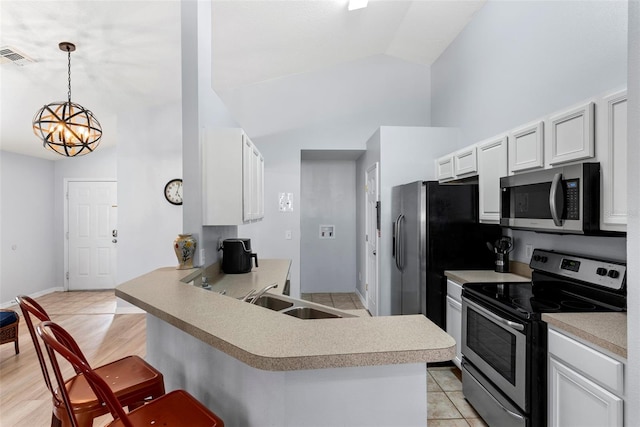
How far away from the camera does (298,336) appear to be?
1093mm

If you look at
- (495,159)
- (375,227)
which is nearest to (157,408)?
(495,159)

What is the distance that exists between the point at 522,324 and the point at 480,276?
3.06 ft

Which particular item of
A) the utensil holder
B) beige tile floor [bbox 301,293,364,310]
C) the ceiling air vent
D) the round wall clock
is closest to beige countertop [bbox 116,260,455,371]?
the utensil holder

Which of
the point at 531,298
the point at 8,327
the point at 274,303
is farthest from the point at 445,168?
the point at 8,327

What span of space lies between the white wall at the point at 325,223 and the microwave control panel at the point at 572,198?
4.04 m

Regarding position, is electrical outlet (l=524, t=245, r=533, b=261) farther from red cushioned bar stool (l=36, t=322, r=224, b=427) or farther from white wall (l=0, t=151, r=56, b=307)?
white wall (l=0, t=151, r=56, b=307)

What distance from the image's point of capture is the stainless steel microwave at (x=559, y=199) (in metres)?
1.73

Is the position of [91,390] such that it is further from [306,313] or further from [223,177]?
[223,177]

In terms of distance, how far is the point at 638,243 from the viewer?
44.0 inches

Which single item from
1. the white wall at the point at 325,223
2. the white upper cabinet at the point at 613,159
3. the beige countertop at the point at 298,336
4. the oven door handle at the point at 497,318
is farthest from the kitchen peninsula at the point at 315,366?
the white wall at the point at 325,223

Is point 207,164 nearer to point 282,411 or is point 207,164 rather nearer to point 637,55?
point 282,411

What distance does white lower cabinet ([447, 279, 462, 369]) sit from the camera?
268 cm

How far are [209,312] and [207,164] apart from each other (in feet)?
4.79

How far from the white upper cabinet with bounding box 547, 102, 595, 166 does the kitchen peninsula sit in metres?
1.33
